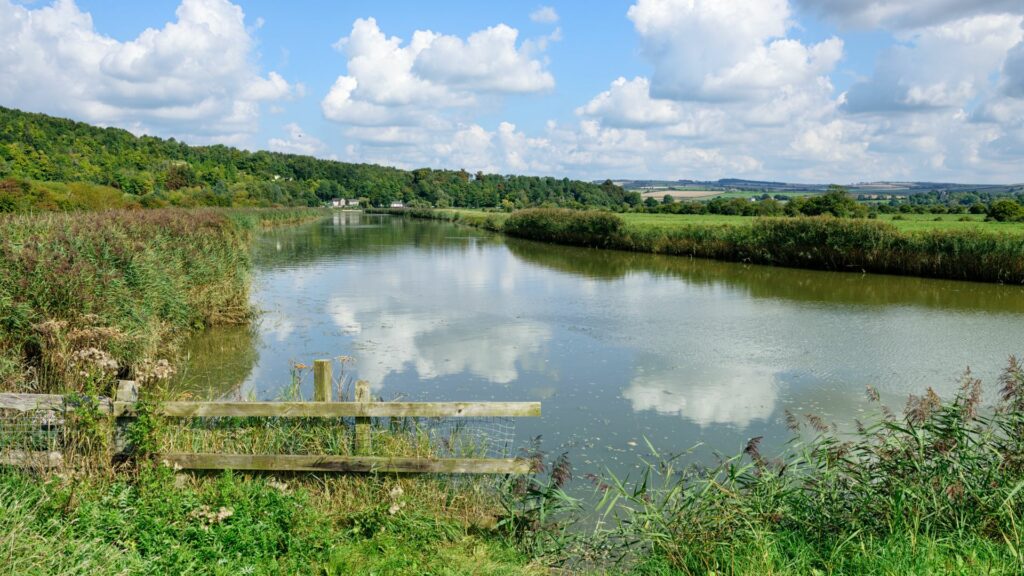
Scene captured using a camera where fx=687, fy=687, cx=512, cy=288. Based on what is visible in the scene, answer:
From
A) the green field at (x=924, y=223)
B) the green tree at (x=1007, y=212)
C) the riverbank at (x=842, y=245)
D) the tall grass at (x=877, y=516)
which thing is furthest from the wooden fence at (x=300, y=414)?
the green tree at (x=1007, y=212)

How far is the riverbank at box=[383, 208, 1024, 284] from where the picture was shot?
24.6m

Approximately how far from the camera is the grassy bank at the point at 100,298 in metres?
7.72

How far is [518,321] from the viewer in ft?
56.0

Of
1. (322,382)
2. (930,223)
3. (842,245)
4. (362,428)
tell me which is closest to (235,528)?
(362,428)

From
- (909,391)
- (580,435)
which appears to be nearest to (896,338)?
(909,391)

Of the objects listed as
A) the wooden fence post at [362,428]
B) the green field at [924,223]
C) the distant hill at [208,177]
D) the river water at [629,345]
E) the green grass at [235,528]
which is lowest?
→ the river water at [629,345]

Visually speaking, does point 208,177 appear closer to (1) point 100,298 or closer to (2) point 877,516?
(1) point 100,298

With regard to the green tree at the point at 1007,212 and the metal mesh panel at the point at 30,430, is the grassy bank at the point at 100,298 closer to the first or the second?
the metal mesh panel at the point at 30,430

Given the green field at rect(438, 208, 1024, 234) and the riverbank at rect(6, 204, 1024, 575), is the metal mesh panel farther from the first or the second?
the green field at rect(438, 208, 1024, 234)

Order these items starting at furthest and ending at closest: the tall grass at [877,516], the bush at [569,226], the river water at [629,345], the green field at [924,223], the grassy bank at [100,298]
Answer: the bush at [569,226] → the green field at [924,223] → the river water at [629,345] → the grassy bank at [100,298] → the tall grass at [877,516]

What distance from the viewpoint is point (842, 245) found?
95.2ft

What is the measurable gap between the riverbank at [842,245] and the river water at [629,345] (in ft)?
4.41

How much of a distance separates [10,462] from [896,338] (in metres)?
15.7

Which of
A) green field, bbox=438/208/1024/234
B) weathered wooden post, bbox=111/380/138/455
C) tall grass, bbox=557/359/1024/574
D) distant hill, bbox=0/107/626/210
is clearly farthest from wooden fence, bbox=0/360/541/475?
green field, bbox=438/208/1024/234
